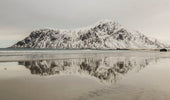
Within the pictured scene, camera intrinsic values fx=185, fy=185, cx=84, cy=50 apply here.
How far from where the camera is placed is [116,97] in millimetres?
10312

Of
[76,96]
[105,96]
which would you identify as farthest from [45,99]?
[105,96]

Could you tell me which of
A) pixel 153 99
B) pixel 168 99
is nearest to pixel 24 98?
pixel 153 99

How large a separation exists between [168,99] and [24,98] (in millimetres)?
7715

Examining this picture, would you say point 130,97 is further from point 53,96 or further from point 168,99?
point 53,96

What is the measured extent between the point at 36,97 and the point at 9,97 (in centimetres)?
146

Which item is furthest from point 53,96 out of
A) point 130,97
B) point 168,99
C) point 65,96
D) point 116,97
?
point 168,99

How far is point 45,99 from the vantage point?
984cm

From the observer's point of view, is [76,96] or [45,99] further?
[76,96]

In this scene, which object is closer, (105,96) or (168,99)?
(168,99)

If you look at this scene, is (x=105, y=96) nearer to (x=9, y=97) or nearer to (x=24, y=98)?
(x=24, y=98)

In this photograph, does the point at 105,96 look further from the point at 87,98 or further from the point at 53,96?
the point at 53,96

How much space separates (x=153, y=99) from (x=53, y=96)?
5.51 m

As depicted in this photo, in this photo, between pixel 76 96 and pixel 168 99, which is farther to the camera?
pixel 76 96

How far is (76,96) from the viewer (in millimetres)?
10539
